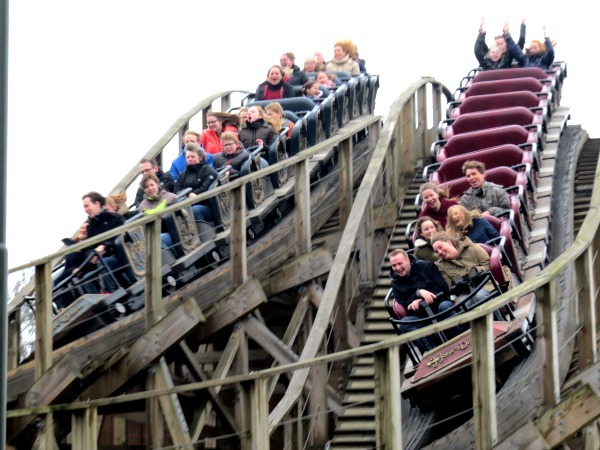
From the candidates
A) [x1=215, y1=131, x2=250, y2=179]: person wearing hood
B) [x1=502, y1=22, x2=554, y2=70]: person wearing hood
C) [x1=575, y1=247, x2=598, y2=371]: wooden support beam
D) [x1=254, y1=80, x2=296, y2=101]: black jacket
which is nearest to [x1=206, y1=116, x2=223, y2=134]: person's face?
[x1=215, y1=131, x2=250, y2=179]: person wearing hood

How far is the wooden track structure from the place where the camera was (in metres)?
9.75

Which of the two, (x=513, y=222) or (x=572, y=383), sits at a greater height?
(x=513, y=222)

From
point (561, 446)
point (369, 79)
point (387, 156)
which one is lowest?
point (561, 446)

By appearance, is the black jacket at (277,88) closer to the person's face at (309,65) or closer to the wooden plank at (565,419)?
the person's face at (309,65)

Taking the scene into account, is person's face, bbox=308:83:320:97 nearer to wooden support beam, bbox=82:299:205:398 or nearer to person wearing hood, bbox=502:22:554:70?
person wearing hood, bbox=502:22:554:70

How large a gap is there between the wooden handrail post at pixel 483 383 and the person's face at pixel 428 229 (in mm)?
2805

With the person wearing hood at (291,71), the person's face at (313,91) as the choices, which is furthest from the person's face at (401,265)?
the person wearing hood at (291,71)

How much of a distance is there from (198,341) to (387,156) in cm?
298

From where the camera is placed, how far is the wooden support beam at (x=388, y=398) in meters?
9.70

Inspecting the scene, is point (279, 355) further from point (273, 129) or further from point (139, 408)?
point (273, 129)

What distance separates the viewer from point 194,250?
13648 millimetres

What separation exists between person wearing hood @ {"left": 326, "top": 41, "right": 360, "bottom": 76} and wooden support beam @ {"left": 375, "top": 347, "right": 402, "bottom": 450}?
1188 cm

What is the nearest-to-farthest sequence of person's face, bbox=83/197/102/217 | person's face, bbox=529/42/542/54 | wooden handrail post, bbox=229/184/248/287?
wooden handrail post, bbox=229/184/248/287
person's face, bbox=83/197/102/217
person's face, bbox=529/42/542/54

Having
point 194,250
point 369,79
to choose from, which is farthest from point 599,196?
point 369,79
